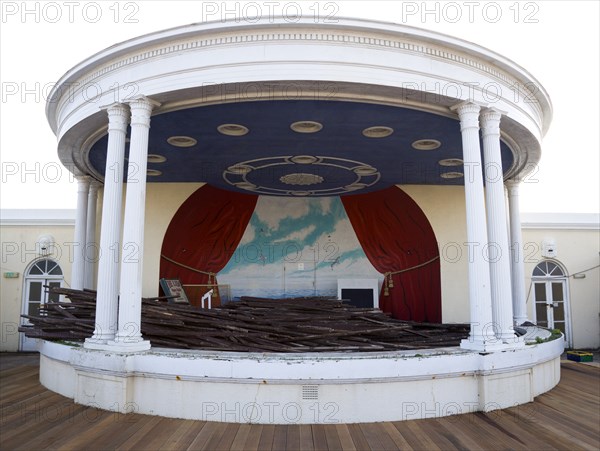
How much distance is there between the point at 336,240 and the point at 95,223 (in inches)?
282

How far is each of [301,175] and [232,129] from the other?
3997 millimetres

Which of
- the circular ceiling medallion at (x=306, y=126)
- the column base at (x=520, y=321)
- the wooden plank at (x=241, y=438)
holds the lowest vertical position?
the wooden plank at (x=241, y=438)

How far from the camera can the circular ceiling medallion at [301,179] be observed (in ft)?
42.7

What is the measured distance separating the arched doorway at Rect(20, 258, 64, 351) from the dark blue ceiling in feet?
14.2

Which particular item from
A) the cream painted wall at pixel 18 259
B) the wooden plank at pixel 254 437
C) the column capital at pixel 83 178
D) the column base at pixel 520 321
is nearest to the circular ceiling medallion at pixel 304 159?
the column capital at pixel 83 178

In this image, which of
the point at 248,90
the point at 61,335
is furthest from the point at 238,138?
the point at 61,335

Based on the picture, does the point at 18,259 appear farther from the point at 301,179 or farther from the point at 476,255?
the point at 476,255

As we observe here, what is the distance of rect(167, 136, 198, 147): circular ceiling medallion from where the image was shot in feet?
32.3

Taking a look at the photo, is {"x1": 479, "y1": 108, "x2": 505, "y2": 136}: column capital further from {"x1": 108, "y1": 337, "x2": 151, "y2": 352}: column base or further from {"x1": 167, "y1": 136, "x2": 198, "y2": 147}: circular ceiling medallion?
{"x1": 108, "y1": 337, "x2": 151, "y2": 352}: column base

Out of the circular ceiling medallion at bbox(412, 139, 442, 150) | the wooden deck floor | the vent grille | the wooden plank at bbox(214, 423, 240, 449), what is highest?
the circular ceiling medallion at bbox(412, 139, 442, 150)

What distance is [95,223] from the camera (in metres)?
13.5

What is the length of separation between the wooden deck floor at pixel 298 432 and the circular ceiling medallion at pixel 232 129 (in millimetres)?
5242

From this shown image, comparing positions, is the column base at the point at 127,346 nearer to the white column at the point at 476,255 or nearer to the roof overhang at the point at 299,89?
the roof overhang at the point at 299,89

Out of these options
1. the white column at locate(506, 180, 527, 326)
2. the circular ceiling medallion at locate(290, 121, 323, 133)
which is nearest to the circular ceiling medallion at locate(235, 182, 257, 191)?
the circular ceiling medallion at locate(290, 121, 323, 133)
